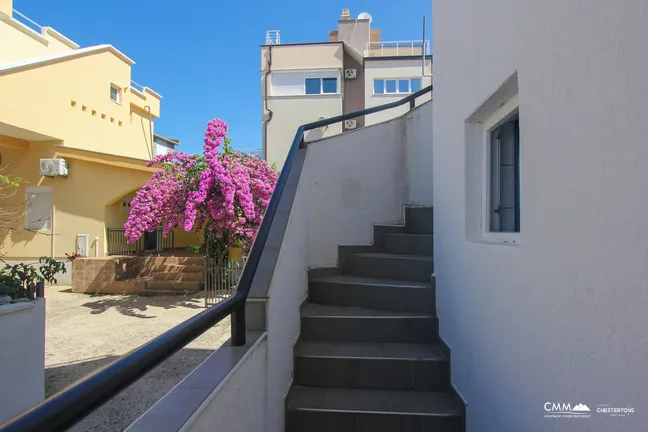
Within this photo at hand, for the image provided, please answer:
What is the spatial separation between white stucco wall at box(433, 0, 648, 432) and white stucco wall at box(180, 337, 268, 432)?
1.18 metres

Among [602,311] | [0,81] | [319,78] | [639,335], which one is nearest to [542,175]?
[602,311]

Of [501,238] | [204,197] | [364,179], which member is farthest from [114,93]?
[501,238]

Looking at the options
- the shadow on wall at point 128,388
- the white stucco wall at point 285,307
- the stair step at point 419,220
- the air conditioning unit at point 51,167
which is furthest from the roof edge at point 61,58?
the stair step at point 419,220

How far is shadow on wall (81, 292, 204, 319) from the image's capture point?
734cm

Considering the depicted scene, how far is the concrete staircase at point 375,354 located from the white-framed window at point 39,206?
10.8 m

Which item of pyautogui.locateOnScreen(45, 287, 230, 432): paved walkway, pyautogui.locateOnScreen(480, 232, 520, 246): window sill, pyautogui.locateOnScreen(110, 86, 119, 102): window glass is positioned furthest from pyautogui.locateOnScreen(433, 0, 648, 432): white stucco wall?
pyautogui.locateOnScreen(110, 86, 119, 102): window glass

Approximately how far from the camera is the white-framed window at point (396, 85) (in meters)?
16.0

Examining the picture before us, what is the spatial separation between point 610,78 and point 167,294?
9445 mm

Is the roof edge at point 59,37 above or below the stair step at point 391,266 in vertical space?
above

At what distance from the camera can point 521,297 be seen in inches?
59.6

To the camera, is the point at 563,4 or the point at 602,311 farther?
the point at 563,4

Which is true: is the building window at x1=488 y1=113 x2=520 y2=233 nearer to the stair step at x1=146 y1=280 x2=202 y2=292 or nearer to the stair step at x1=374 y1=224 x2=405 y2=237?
the stair step at x1=374 y1=224 x2=405 y2=237

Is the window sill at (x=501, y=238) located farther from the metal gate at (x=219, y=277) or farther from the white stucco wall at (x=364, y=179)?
the metal gate at (x=219, y=277)

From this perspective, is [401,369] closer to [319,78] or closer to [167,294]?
[167,294]
